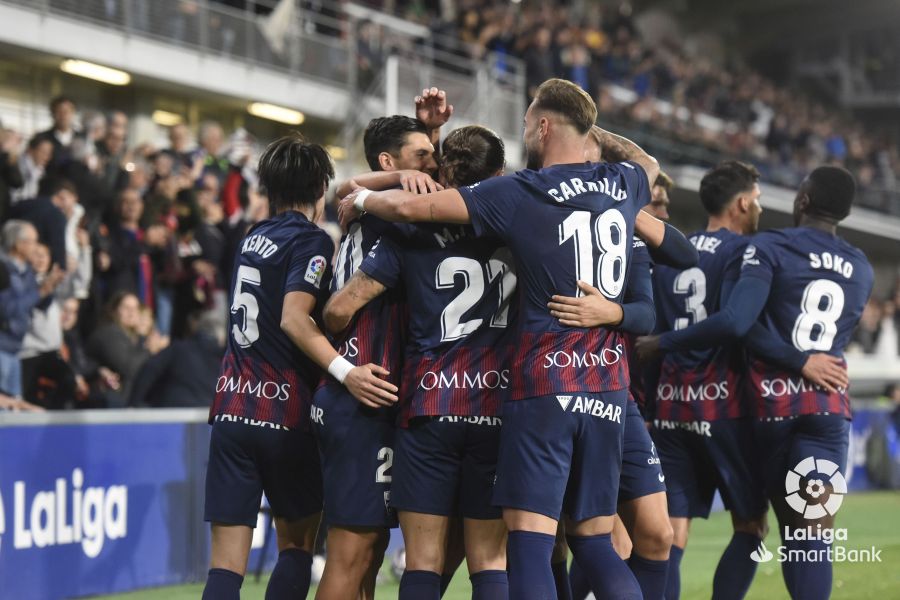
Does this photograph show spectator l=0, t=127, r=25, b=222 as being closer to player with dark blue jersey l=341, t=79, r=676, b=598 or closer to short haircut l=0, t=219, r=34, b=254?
short haircut l=0, t=219, r=34, b=254

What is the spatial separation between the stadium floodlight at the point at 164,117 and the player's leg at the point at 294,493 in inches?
493

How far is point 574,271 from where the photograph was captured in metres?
4.46

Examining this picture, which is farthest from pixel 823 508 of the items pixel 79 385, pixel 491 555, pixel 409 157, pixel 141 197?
pixel 141 197

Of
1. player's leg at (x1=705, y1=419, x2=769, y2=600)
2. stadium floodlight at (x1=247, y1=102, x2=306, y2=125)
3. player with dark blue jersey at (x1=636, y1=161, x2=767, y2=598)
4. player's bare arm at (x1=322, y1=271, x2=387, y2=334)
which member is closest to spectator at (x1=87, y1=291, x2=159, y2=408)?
player with dark blue jersey at (x1=636, y1=161, x2=767, y2=598)

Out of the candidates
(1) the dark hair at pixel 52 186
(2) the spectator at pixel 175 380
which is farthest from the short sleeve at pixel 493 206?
(1) the dark hair at pixel 52 186

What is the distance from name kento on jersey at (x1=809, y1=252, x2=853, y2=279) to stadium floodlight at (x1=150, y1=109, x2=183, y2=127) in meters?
12.4

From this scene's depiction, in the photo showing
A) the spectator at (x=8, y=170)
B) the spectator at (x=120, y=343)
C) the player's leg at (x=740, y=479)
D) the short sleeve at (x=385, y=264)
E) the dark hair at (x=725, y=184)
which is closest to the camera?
the short sleeve at (x=385, y=264)

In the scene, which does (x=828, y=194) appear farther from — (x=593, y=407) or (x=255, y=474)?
(x=255, y=474)

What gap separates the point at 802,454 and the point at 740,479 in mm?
351

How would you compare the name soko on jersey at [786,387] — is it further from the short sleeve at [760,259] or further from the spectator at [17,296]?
the spectator at [17,296]

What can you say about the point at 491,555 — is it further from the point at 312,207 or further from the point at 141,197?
the point at 141,197

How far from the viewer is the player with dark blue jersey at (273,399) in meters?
4.94

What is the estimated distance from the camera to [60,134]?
1111cm

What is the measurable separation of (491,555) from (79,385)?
A: 16.6ft
